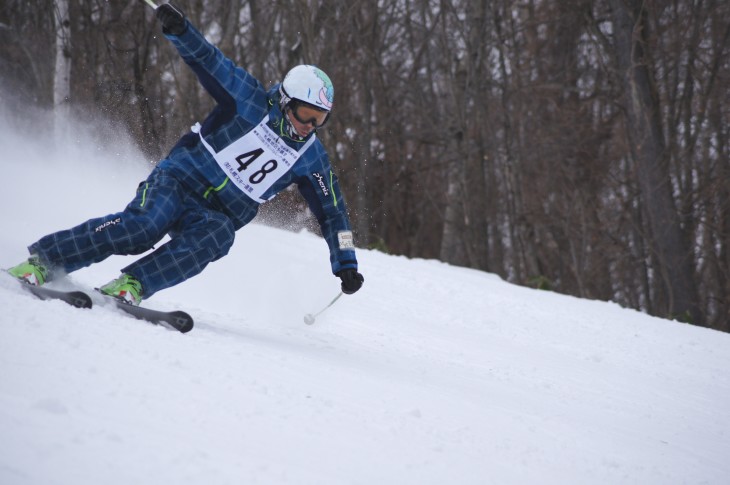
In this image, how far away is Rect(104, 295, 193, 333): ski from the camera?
3564 millimetres

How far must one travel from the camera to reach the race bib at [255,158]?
426 centimetres

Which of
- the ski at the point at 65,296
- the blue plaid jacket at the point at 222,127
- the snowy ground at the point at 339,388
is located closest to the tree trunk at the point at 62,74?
the snowy ground at the point at 339,388

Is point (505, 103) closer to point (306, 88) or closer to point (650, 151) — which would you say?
point (650, 151)

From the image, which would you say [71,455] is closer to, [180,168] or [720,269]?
[180,168]

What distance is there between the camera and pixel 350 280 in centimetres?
457

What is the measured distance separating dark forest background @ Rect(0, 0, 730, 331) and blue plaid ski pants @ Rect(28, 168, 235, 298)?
730 cm

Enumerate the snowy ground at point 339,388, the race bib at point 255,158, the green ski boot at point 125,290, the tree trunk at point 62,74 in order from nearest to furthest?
1. the snowy ground at point 339,388
2. the green ski boot at point 125,290
3. the race bib at point 255,158
4. the tree trunk at point 62,74

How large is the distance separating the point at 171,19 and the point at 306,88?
31.3 inches

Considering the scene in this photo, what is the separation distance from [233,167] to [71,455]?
2616 mm

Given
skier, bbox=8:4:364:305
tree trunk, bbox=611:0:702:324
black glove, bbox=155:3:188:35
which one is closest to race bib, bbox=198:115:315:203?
skier, bbox=8:4:364:305

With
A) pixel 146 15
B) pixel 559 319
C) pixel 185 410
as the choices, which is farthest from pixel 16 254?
pixel 146 15

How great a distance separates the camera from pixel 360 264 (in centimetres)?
791

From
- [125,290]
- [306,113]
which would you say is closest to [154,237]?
[125,290]

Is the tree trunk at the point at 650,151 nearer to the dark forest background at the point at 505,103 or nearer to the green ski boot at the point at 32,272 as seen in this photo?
the dark forest background at the point at 505,103
